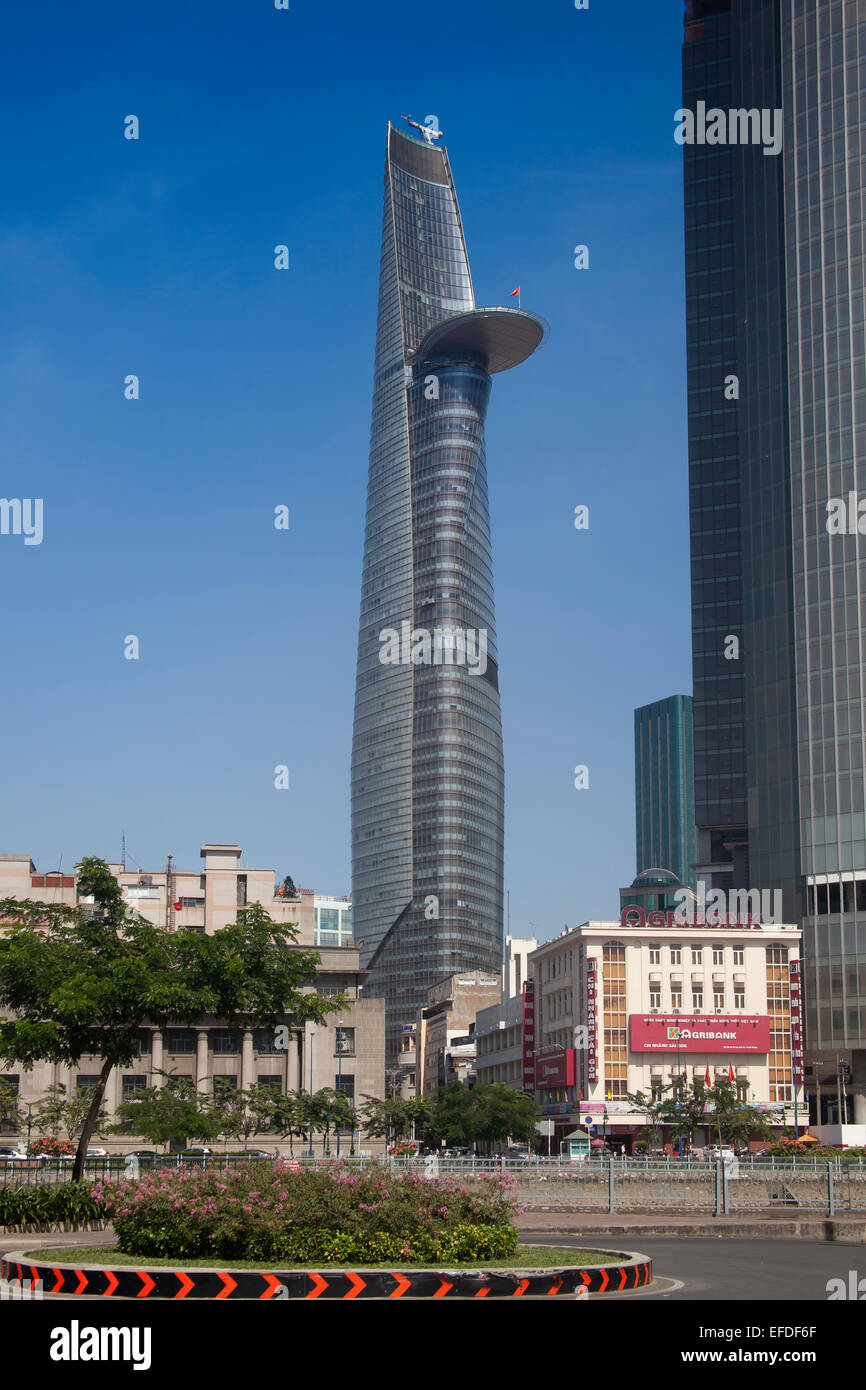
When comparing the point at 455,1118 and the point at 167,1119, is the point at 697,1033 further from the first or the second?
the point at 167,1119

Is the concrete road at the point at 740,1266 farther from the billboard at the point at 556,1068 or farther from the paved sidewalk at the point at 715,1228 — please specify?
the billboard at the point at 556,1068

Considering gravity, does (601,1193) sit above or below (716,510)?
below

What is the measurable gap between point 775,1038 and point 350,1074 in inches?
1543

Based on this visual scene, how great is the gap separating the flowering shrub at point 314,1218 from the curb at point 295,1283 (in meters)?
1.49

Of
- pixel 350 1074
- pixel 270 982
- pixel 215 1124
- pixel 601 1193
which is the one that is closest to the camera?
pixel 601 1193

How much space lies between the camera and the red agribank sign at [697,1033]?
431 feet

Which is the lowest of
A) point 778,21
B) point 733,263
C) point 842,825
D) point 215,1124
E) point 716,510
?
point 215,1124

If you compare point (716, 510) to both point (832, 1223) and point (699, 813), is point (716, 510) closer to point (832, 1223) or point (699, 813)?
point (699, 813)

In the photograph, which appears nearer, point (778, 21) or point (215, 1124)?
point (215, 1124)

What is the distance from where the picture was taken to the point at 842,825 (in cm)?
13775

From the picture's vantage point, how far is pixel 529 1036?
15600 cm

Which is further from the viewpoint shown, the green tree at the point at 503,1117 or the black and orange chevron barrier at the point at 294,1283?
the green tree at the point at 503,1117

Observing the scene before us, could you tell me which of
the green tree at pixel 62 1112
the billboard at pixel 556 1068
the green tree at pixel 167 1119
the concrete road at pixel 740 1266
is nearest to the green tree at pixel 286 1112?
the green tree at pixel 167 1119

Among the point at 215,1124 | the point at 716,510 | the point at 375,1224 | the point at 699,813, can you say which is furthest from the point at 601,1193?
the point at 716,510
